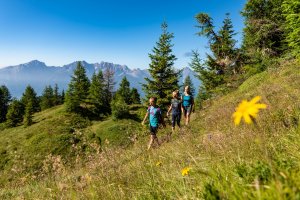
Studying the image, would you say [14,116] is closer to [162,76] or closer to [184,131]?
[162,76]

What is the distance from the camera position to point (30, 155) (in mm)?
41406

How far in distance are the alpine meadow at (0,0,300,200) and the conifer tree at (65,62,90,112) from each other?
0.24m

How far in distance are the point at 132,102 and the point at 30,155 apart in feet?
138

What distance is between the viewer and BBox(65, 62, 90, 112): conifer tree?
197ft

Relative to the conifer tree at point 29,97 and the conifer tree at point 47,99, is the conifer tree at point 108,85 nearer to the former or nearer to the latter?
the conifer tree at point 47,99

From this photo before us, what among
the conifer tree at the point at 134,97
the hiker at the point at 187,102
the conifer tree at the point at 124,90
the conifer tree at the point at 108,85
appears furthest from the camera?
the conifer tree at the point at 108,85

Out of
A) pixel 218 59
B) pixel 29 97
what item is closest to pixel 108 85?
pixel 29 97

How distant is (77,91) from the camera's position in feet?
216

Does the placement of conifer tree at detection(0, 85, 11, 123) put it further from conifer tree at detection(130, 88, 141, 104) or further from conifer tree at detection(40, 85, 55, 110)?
conifer tree at detection(130, 88, 141, 104)

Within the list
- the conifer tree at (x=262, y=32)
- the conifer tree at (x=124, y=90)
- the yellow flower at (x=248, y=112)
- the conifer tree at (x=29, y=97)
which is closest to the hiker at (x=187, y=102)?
the yellow flower at (x=248, y=112)

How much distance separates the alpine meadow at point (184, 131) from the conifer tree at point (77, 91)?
245 mm


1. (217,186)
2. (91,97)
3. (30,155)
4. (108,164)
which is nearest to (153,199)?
(217,186)

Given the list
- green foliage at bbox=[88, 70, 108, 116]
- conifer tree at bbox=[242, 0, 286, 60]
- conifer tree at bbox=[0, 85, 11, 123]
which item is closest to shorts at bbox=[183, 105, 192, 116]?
conifer tree at bbox=[242, 0, 286, 60]

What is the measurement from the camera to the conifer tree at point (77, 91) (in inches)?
2361
